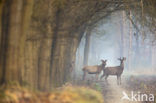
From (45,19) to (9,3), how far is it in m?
3.17

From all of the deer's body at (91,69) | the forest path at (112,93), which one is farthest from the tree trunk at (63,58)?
the forest path at (112,93)

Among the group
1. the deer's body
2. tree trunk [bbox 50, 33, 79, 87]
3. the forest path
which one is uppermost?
tree trunk [bbox 50, 33, 79, 87]

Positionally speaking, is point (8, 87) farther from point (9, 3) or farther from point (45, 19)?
Result: point (45, 19)

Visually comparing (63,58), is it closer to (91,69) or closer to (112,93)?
(112,93)

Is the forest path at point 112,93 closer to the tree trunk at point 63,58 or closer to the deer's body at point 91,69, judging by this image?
the deer's body at point 91,69

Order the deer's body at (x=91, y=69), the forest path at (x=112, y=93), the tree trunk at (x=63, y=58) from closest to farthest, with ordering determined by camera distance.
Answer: the tree trunk at (x=63, y=58) < the forest path at (x=112, y=93) < the deer's body at (x=91, y=69)

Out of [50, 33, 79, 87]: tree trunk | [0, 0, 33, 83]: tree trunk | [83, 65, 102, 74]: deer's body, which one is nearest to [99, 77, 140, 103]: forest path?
[83, 65, 102, 74]: deer's body

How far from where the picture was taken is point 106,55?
57594 mm

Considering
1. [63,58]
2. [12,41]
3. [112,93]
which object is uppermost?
[12,41]

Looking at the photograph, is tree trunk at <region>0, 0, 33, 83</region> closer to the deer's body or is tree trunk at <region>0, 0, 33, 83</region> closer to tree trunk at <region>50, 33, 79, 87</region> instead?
tree trunk at <region>50, 33, 79, 87</region>

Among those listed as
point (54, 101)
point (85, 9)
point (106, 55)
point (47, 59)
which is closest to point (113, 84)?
point (85, 9)

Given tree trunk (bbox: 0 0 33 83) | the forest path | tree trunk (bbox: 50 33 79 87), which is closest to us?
tree trunk (bbox: 0 0 33 83)

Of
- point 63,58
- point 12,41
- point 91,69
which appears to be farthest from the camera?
point 91,69

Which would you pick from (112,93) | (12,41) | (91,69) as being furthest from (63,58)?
(12,41)
